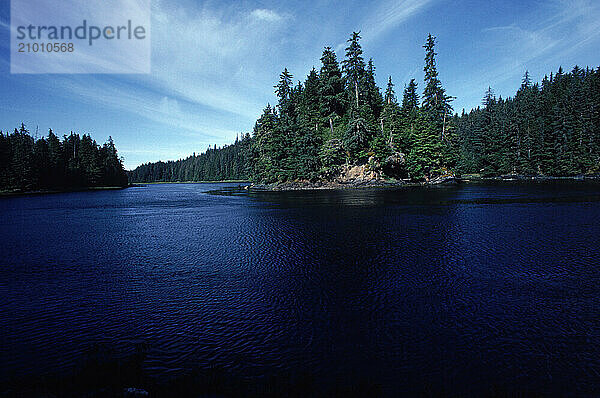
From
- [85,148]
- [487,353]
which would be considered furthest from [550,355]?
[85,148]

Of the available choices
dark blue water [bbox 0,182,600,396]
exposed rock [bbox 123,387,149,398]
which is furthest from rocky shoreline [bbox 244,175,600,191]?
exposed rock [bbox 123,387,149,398]

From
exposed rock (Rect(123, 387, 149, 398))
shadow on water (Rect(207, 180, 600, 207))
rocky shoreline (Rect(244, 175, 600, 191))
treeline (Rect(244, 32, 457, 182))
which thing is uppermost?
treeline (Rect(244, 32, 457, 182))

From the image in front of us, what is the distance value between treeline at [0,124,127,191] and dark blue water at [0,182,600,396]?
4194 inches

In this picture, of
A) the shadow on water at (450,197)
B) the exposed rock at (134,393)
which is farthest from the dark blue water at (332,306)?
the shadow on water at (450,197)

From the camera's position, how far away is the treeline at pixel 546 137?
103 m

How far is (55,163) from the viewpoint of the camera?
12700cm

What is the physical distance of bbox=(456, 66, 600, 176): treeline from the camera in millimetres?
102938

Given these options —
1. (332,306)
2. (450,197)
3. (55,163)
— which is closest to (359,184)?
(450,197)

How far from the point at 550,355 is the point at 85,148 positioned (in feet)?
590

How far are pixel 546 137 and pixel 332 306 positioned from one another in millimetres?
139664

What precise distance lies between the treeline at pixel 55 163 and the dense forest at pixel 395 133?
83994 mm

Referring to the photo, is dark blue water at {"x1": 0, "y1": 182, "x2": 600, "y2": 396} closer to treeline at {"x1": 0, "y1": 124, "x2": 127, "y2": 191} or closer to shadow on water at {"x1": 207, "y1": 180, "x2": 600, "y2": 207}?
shadow on water at {"x1": 207, "y1": 180, "x2": 600, "y2": 207}

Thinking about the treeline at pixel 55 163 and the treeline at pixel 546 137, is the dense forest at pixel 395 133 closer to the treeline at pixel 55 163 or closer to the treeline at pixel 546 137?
the treeline at pixel 546 137

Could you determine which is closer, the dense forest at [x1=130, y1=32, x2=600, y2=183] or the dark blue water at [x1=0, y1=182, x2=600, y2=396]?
the dark blue water at [x1=0, y1=182, x2=600, y2=396]
